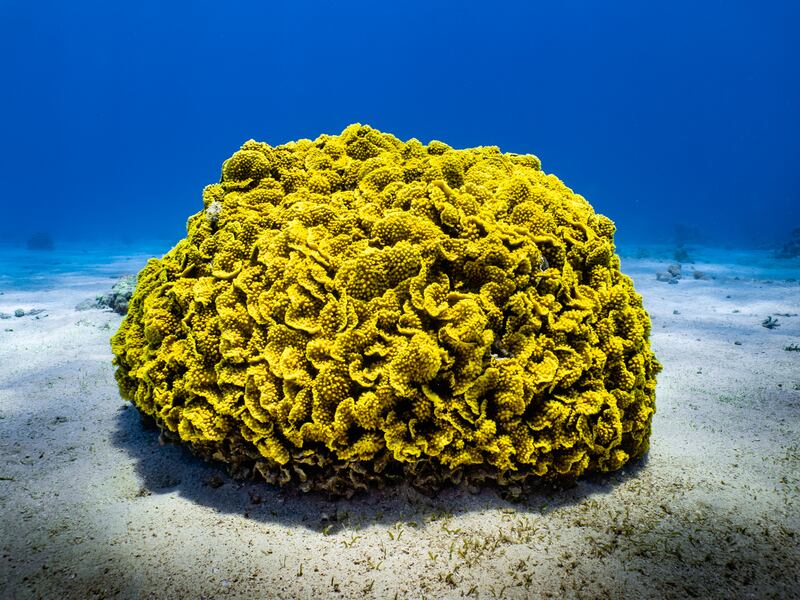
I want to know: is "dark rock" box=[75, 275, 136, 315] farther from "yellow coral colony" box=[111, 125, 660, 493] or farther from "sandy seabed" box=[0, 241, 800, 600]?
"yellow coral colony" box=[111, 125, 660, 493]

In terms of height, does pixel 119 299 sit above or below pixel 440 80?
below

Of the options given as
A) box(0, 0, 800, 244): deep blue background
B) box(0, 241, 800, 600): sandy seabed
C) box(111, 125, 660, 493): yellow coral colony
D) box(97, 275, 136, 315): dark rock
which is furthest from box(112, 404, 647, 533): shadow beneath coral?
box(0, 0, 800, 244): deep blue background

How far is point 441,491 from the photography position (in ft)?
10.9

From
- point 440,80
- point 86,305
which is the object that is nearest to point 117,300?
point 86,305

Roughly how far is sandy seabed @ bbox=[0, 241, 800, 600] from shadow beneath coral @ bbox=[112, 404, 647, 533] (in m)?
0.01

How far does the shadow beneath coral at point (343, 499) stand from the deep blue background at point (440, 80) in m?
143

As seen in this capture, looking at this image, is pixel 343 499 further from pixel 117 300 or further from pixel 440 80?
pixel 440 80

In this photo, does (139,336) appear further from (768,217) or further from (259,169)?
(768,217)

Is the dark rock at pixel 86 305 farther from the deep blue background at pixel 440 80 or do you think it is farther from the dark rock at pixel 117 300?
the deep blue background at pixel 440 80

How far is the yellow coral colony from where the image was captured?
306 cm

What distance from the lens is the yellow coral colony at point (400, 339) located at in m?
3.06

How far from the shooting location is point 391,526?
3.07 m

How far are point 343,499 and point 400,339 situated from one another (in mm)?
1304

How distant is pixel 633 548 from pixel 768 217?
89.8m
